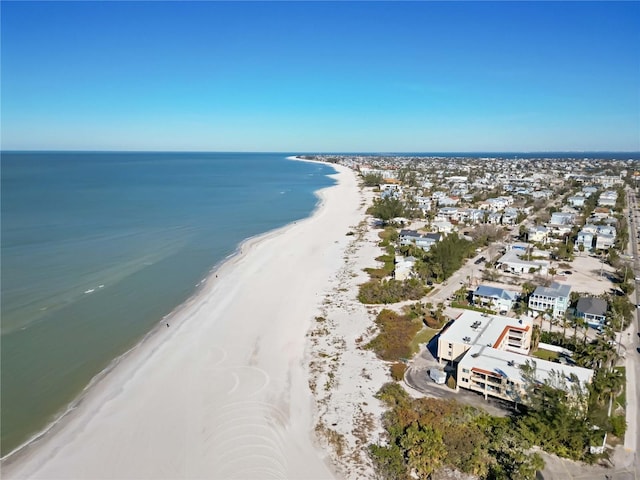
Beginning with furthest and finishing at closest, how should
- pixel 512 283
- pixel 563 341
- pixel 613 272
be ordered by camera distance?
pixel 613 272 → pixel 512 283 → pixel 563 341

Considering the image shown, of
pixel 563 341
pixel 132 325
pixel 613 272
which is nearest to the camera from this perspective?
pixel 563 341

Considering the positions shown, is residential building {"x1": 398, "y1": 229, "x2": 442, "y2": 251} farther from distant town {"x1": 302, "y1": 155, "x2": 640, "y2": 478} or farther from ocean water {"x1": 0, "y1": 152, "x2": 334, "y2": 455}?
ocean water {"x1": 0, "y1": 152, "x2": 334, "y2": 455}

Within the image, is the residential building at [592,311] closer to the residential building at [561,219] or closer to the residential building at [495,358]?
the residential building at [495,358]

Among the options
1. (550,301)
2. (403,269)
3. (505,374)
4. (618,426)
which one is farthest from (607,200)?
(505,374)

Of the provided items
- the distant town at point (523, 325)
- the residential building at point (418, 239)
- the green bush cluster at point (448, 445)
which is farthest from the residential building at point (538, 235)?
the green bush cluster at point (448, 445)

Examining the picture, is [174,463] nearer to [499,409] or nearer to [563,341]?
[499,409]

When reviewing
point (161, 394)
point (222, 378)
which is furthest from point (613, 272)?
point (161, 394)

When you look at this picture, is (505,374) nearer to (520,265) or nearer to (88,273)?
(520,265)
